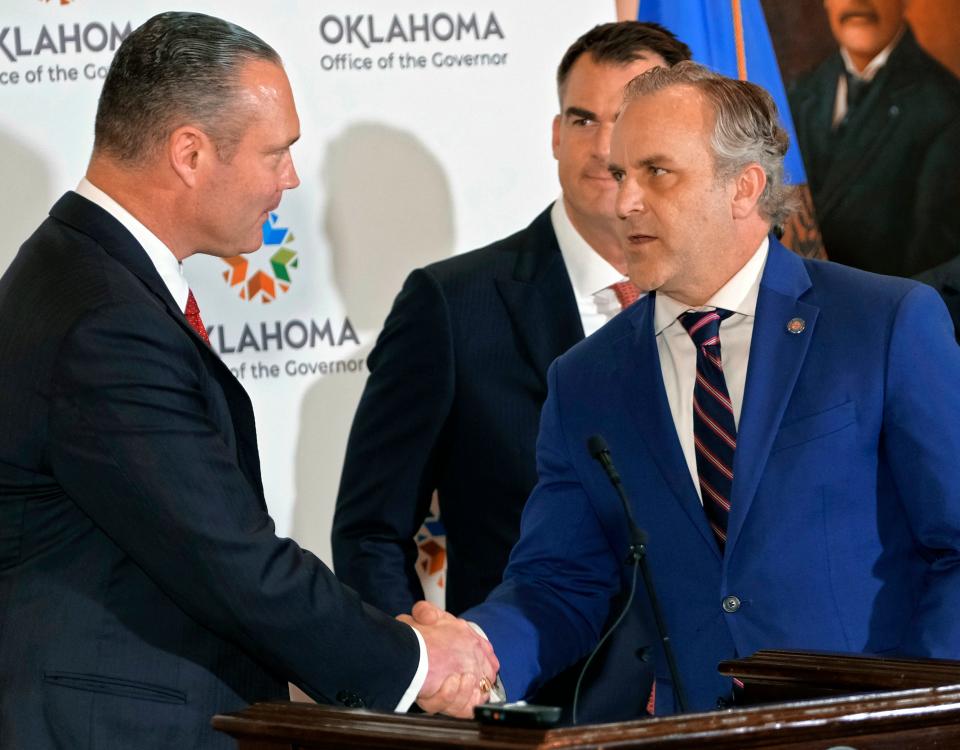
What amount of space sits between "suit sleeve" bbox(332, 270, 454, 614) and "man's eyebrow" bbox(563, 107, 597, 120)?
587 mm

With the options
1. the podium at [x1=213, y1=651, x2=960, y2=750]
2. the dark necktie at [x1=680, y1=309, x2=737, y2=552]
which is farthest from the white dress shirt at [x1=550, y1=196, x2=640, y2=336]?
the podium at [x1=213, y1=651, x2=960, y2=750]

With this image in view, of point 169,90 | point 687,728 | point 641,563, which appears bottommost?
point 687,728

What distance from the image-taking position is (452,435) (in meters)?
3.48

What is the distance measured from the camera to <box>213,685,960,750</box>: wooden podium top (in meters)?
1.43

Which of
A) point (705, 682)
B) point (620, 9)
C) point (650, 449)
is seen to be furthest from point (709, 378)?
point (620, 9)

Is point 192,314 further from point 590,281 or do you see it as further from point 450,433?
point 590,281

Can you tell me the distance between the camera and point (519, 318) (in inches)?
139

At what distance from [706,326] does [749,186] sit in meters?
0.32

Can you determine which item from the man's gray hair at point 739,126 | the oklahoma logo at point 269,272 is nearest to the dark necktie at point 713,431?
the man's gray hair at point 739,126

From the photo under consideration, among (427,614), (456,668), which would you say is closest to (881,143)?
(427,614)

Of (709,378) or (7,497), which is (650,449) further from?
(7,497)

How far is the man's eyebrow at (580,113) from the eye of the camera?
3.64 m

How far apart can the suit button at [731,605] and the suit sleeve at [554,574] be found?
1.27ft

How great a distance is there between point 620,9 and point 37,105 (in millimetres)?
1683
